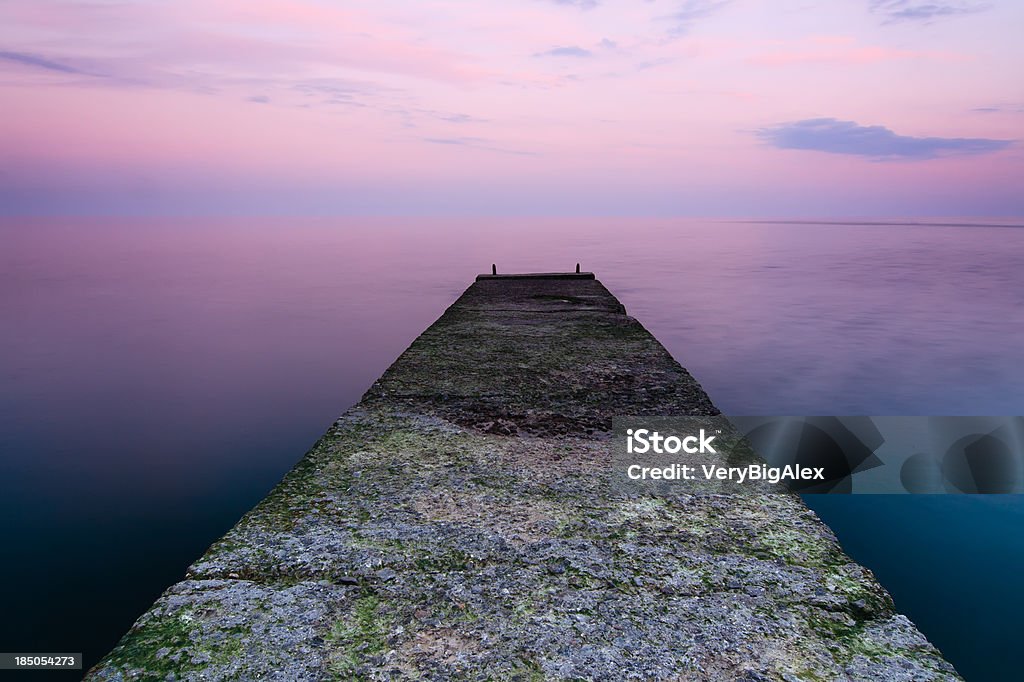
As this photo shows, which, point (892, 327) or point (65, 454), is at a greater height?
point (892, 327)

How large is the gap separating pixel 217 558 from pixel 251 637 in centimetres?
62

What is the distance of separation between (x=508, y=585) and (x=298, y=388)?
1370 centimetres

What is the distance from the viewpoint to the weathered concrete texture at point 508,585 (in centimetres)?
212

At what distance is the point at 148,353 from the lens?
18.9 metres

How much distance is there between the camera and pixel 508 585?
98.5 inches

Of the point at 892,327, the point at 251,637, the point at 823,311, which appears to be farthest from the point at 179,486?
the point at 823,311

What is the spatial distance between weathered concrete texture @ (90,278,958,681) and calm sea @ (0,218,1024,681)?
180 inches

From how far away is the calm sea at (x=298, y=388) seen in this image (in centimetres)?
701

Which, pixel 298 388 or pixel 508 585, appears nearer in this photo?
pixel 508 585

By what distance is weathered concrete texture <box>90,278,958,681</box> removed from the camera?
6.94 feet

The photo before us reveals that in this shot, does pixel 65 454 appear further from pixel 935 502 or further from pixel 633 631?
pixel 935 502

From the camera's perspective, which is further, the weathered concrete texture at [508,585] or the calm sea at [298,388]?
the calm sea at [298,388]

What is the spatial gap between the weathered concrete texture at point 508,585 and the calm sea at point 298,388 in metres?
4.57

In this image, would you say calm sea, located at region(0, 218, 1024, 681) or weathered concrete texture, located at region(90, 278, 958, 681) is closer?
weathered concrete texture, located at region(90, 278, 958, 681)
